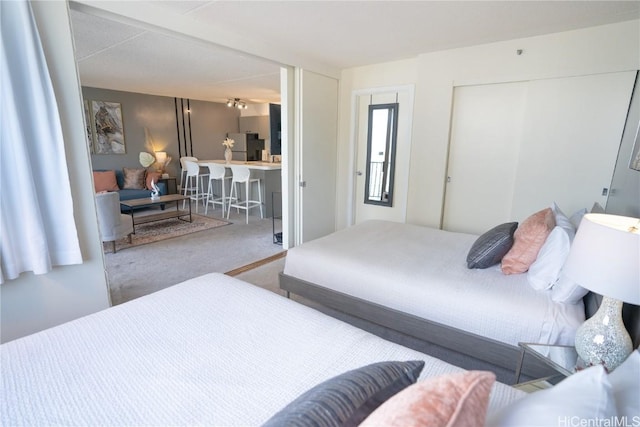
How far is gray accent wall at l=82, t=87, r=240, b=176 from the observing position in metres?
6.11

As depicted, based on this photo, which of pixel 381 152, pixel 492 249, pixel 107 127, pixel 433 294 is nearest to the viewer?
pixel 433 294

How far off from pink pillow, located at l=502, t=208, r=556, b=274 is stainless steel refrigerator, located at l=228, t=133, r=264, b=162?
642cm

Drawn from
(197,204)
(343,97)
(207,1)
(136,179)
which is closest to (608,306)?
(207,1)

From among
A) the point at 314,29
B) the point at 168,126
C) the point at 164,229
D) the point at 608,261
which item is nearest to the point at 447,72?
the point at 314,29

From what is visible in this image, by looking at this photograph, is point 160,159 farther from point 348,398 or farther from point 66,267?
point 348,398

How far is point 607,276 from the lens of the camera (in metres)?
0.97

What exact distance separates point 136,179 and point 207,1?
15.4 ft

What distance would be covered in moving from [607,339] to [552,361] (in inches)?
9.4

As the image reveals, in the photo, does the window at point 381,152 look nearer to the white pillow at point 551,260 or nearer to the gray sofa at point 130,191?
the white pillow at point 551,260

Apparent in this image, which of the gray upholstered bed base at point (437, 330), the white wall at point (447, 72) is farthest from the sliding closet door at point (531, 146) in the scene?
the gray upholstered bed base at point (437, 330)

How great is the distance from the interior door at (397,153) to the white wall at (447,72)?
13cm

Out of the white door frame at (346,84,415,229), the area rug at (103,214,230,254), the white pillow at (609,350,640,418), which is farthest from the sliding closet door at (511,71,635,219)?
the area rug at (103,214,230,254)

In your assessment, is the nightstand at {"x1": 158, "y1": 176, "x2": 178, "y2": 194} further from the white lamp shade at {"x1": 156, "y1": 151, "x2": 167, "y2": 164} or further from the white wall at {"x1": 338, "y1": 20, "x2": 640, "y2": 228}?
the white wall at {"x1": 338, "y1": 20, "x2": 640, "y2": 228}

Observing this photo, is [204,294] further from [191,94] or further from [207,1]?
[191,94]
